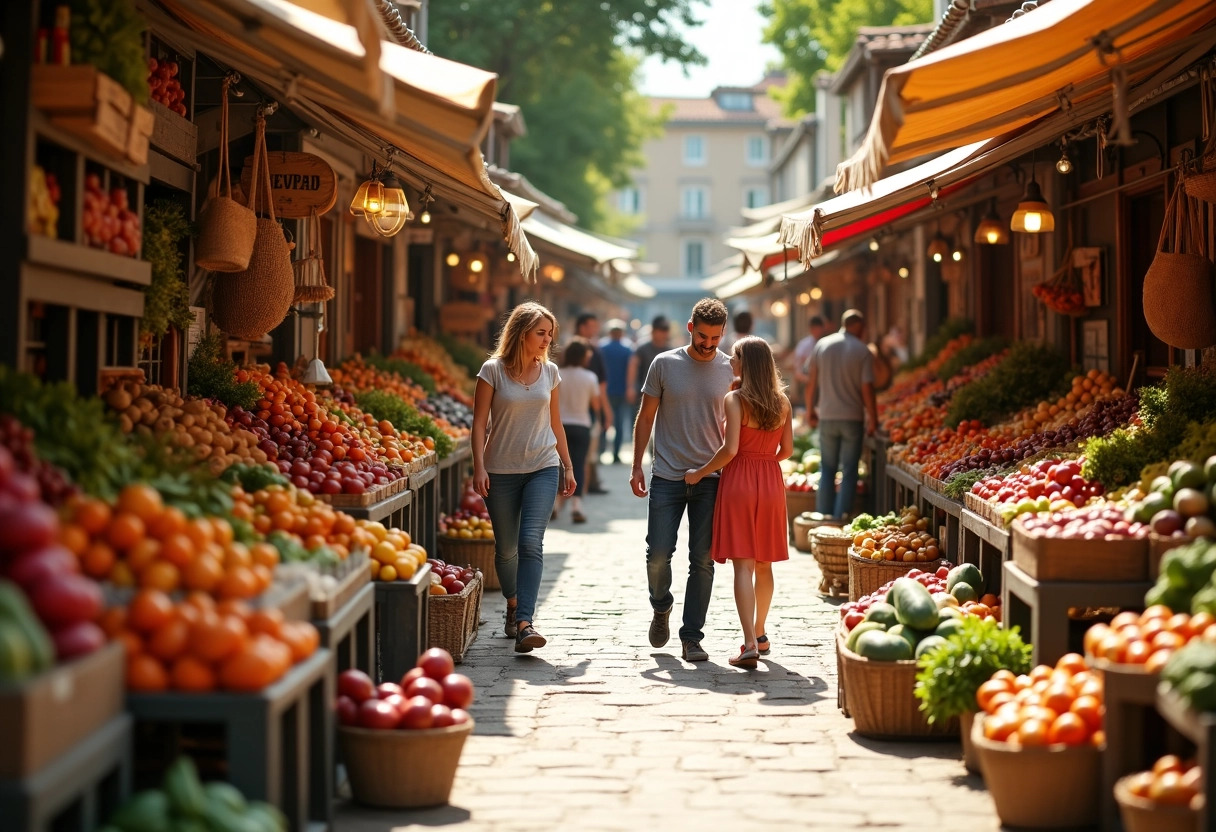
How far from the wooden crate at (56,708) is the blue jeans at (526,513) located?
447 centimetres

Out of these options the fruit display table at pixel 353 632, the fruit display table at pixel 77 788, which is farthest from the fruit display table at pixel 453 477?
the fruit display table at pixel 77 788

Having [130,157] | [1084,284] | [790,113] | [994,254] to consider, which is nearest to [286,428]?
[130,157]

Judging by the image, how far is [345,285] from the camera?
588 inches

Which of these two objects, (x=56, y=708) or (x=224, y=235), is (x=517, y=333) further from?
(x=56, y=708)

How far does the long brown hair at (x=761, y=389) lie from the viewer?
26.2ft

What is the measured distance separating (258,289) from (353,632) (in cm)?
331

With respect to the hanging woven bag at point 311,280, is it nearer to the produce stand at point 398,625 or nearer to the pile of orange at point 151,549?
the produce stand at point 398,625

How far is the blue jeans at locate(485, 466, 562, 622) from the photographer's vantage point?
8578mm

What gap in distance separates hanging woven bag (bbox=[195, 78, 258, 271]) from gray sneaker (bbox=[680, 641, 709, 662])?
338 cm

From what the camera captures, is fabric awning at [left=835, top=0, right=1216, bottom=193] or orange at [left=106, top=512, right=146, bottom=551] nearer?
orange at [left=106, top=512, right=146, bottom=551]

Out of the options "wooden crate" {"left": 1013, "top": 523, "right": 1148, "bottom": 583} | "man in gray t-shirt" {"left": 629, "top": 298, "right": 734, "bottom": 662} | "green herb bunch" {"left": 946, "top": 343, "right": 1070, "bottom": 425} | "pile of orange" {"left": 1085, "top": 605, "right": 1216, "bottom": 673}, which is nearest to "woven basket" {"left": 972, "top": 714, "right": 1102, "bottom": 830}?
"pile of orange" {"left": 1085, "top": 605, "right": 1216, "bottom": 673}

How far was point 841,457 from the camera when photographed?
43.9ft

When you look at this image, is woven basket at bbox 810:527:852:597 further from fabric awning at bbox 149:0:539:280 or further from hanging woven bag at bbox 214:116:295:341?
fabric awning at bbox 149:0:539:280

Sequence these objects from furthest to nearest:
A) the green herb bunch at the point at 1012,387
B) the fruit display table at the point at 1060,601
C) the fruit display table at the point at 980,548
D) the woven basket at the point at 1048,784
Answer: the green herb bunch at the point at 1012,387 → the fruit display table at the point at 980,548 → the fruit display table at the point at 1060,601 → the woven basket at the point at 1048,784
